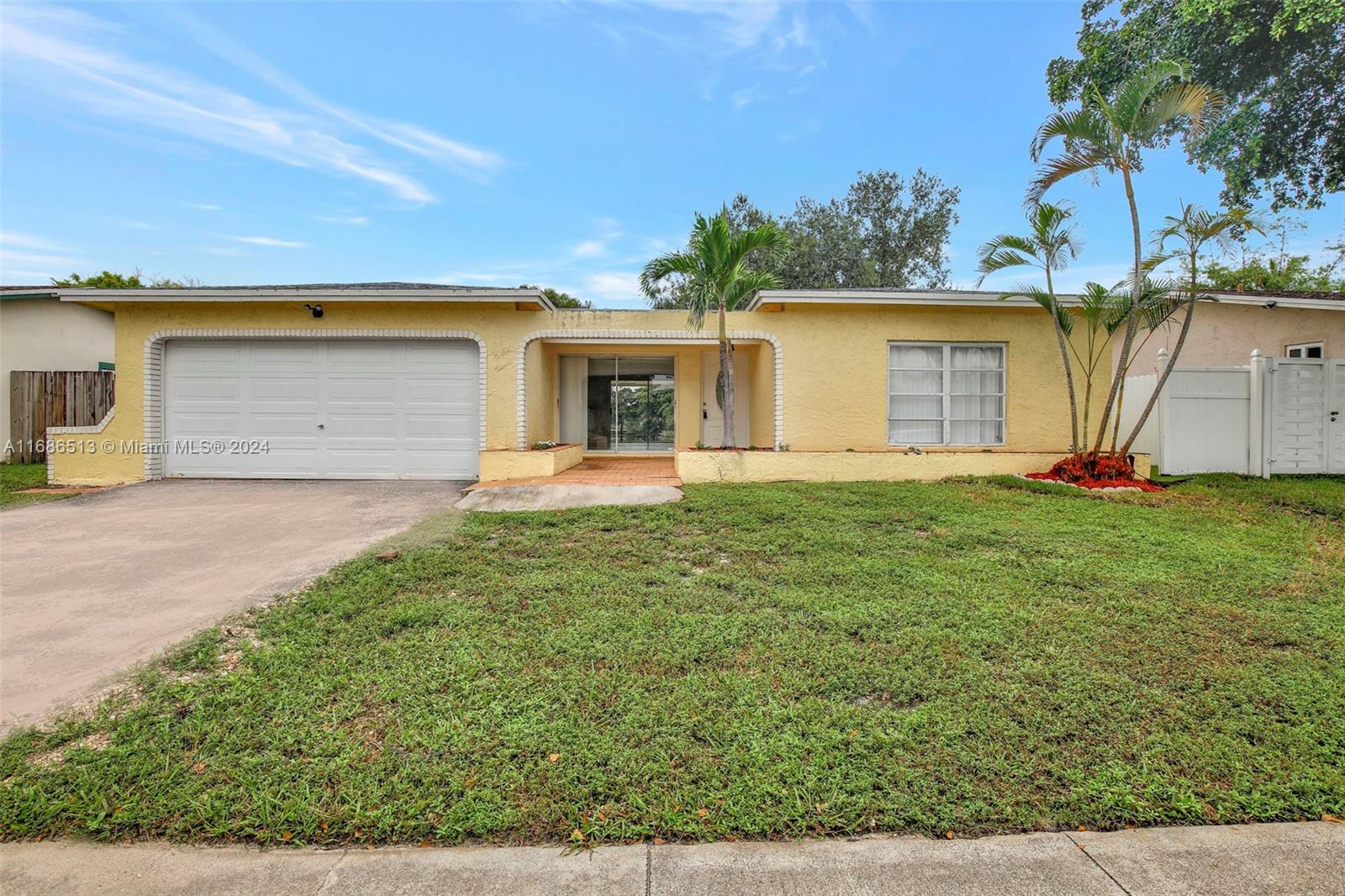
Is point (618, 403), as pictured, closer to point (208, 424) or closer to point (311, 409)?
point (311, 409)

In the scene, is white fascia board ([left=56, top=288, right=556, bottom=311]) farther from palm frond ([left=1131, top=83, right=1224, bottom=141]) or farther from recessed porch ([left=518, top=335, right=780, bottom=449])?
palm frond ([left=1131, top=83, right=1224, bottom=141])

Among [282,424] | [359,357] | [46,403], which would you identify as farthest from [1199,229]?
[46,403]

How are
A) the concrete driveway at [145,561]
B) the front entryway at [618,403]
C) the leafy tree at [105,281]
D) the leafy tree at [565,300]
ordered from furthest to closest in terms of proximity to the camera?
1. the leafy tree at [565,300]
2. the leafy tree at [105,281]
3. the front entryway at [618,403]
4. the concrete driveway at [145,561]

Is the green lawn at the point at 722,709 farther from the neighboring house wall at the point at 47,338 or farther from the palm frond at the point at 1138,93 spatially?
the neighboring house wall at the point at 47,338

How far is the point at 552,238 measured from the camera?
2128 centimetres

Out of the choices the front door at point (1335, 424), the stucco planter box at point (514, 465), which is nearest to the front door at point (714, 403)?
the stucco planter box at point (514, 465)

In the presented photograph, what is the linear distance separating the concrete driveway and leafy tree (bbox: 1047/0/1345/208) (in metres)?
13.8

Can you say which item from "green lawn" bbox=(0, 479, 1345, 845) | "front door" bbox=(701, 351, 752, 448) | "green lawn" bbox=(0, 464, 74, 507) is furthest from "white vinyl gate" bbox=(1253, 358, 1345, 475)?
"green lawn" bbox=(0, 464, 74, 507)

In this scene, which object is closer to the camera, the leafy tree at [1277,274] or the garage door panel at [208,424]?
the garage door panel at [208,424]

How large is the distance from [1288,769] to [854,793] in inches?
67.5

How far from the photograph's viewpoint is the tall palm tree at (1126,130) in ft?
25.8

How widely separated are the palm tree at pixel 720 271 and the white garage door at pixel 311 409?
3852 millimetres

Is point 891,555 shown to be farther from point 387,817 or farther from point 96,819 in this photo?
point 96,819

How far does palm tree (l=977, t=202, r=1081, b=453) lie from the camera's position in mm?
8703
